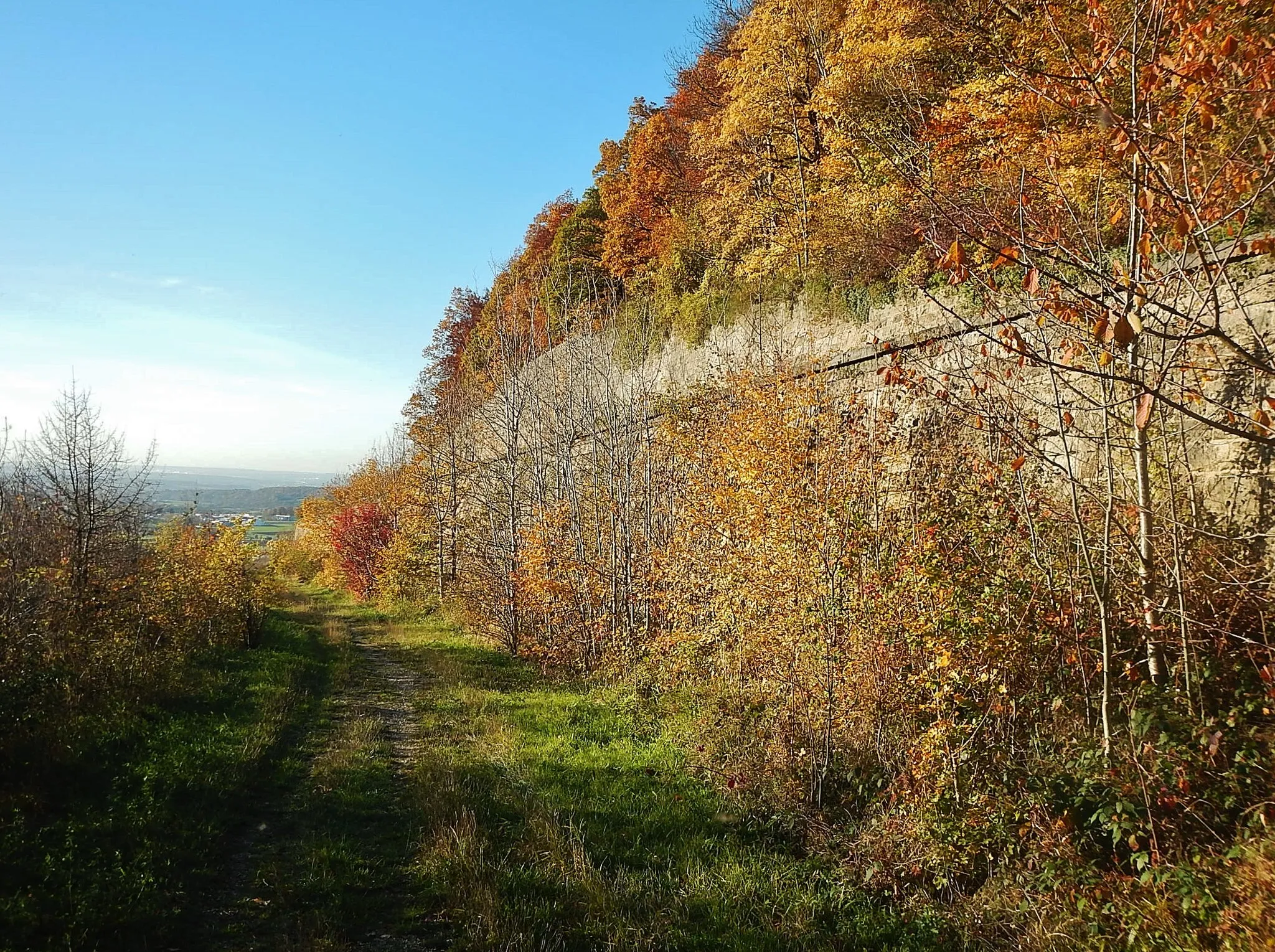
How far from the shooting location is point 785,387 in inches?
345

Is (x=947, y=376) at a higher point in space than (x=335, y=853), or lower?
higher

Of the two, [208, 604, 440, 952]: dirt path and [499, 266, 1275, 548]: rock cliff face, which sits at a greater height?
[499, 266, 1275, 548]: rock cliff face

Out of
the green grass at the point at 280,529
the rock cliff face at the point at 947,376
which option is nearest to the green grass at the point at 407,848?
the rock cliff face at the point at 947,376

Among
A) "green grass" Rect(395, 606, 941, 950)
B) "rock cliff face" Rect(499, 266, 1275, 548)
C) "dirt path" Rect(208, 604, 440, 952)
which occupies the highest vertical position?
"rock cliff face" Rect(499, 266, 1275, 548)

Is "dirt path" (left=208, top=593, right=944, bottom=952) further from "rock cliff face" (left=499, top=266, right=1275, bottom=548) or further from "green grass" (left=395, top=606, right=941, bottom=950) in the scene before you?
"rock cliff face" (left=499, top=266, right=1275, bottom=548)

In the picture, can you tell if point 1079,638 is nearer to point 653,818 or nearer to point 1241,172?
point 1241,172

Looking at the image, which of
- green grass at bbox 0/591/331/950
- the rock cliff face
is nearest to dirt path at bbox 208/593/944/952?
green grass at bbox 0/591/331/950

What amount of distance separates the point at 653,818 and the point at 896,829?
226cm

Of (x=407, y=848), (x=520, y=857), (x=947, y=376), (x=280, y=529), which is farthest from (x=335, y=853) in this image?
(x=280, y=529)

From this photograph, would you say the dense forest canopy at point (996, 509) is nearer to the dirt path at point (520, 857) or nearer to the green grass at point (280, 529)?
the dirt path at point (520, 857)

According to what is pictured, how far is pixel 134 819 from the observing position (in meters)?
5.94

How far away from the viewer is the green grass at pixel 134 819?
4.64 metres

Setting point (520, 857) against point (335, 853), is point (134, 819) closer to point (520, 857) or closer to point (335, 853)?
point (335, 853)

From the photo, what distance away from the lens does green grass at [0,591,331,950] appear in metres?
4.64
